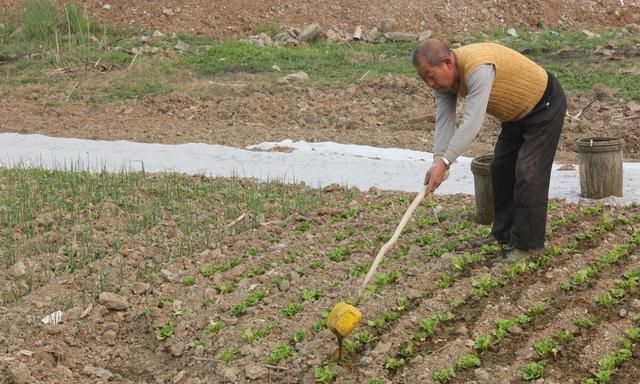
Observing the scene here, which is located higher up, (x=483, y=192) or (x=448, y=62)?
(x=448, y=62)

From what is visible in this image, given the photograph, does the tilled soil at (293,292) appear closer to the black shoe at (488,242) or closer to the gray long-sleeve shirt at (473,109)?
the black shoe at (488,242)

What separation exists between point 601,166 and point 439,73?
7.79 ft

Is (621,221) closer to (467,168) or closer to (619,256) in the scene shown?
(619,256)

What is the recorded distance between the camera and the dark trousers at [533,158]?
5574 millimetres

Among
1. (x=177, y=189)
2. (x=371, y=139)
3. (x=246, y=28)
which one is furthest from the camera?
(x=246, y=28)

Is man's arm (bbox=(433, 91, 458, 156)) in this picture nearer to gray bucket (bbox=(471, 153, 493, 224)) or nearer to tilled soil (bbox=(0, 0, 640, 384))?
tilled soil (bbox=(0, 0, 640, 384))

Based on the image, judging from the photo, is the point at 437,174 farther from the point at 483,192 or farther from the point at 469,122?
the point at 483,192

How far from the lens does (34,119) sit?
11781 millimetres

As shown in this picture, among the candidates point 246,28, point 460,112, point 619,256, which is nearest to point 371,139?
point 460,112

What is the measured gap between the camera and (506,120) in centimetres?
567

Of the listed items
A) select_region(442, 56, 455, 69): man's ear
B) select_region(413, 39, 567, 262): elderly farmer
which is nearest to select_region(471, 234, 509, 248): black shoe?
select_region(413, 39, 567, 262): elderly farmer

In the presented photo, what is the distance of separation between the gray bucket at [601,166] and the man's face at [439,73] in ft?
7.15

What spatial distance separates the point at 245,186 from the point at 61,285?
2421mm

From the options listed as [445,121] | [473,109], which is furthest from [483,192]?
[473,109]
